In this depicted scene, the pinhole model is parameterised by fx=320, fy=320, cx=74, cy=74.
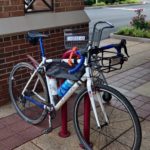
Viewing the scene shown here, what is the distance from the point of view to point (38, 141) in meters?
3.59

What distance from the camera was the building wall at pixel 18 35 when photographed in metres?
4.39

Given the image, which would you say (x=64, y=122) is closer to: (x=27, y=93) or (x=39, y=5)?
(x=27, y=93)

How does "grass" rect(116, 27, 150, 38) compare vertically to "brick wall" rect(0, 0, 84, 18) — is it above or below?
below

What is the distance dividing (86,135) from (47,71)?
32.8 inches

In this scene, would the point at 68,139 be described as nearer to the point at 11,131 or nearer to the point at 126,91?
the point at 11,131

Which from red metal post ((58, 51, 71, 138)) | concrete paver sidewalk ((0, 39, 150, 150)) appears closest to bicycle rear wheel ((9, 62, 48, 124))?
concrete paver sidewalk ((0, 39, 150, 150))

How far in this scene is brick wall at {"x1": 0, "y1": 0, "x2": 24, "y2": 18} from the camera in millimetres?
4328

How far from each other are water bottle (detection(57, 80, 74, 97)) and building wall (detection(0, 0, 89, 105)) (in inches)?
52.7

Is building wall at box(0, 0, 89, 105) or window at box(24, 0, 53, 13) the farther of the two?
window at box(24, 0, 53, 13)

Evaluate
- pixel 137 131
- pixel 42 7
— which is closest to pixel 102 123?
pixel 137 131

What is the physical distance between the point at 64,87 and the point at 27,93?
33.2 inches

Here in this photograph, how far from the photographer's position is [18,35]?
4547 millimetres

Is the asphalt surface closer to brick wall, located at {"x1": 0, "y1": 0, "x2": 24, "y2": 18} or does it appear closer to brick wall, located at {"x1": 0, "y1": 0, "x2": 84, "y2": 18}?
brick wall, located at {"x1": 0, "y1": 0, "x2": 84, "y2": 18}

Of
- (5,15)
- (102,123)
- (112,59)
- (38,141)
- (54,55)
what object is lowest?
(38,141)
